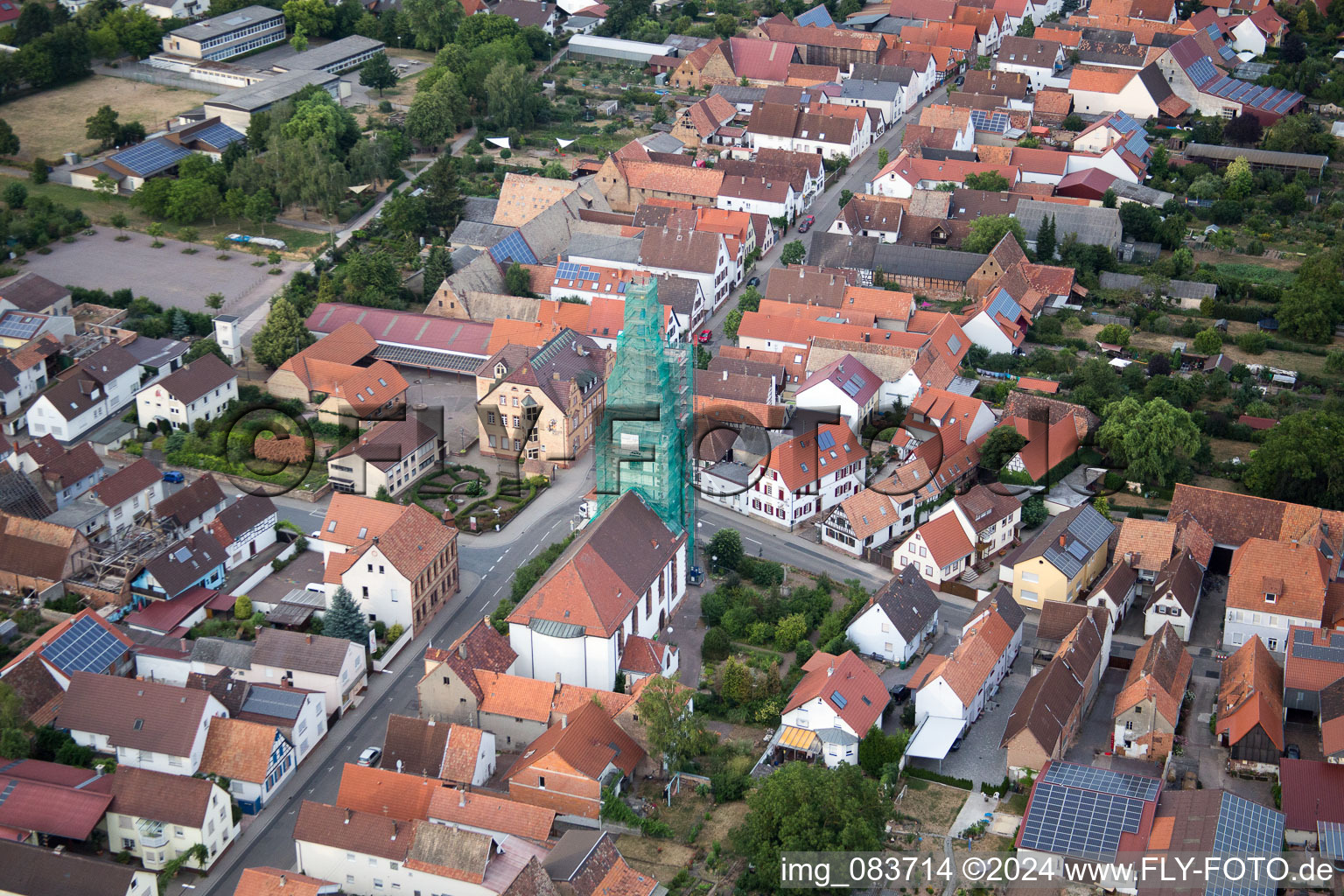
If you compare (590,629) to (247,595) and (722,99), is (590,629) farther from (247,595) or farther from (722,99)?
(722,99)

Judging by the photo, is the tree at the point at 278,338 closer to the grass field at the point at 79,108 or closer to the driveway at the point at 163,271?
the driveway at the point at 163,271

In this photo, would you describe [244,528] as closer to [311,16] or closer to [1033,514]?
[1033,514]

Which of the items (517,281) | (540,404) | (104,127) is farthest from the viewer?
(104,127)

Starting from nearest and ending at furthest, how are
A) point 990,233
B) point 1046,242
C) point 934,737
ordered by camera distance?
point 934,737 < point 1046,242 < point 990,233

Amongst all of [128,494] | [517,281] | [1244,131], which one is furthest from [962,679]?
[1244,131]

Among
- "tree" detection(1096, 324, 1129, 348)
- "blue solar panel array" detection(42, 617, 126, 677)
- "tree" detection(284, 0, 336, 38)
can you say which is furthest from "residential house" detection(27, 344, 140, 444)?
"tree" detection(284, 0, 336, 38)

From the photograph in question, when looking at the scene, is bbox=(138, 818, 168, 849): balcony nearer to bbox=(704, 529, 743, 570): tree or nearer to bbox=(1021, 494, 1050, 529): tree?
bbox=(704, 529, 743, 570): tree

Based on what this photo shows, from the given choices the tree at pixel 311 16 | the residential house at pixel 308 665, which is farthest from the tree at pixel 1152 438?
the tree at pixel 311 16

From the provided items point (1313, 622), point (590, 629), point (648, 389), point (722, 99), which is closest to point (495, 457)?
point (648, 389)
